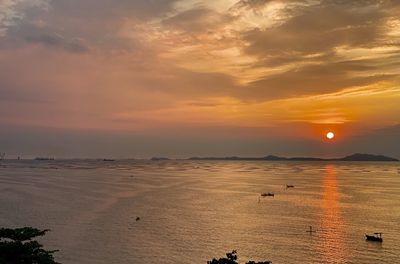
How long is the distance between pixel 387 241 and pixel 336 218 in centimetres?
1845

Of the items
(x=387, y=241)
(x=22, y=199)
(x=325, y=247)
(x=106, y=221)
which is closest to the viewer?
(x=325, y=247)

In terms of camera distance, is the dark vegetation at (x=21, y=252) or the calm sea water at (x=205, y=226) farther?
the calm sea water at (x=205, y=226)

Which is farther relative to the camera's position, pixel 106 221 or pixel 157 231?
pixel 106 221

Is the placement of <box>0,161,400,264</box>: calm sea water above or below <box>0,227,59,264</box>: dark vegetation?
below

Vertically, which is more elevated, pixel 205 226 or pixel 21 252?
pixel 21 252

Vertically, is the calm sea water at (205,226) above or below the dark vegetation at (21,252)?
below

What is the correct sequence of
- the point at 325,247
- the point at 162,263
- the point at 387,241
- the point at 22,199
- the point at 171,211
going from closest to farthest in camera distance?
the point at 162,263 < the point at 325,247 < the point at 387,241 < the point at 171,211 < the point at 22,199

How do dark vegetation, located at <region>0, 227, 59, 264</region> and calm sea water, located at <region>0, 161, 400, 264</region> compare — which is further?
calm sea water, located at <region>0, 161, 400, 264</region>

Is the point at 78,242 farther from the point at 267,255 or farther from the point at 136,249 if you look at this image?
the point at 267,255

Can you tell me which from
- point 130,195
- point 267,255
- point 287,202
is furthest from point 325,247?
point 130,195

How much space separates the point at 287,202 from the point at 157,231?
47.6 meters

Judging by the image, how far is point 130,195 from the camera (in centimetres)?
11256

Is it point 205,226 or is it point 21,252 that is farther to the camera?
point 205,226

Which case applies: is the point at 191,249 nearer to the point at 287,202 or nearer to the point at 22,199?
the point at 287,202
